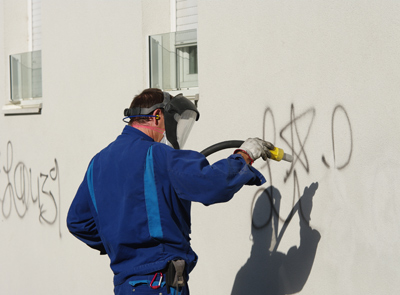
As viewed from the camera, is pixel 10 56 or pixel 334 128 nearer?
pixel 334 128

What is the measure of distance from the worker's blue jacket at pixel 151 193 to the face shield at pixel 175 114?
6.6 inches

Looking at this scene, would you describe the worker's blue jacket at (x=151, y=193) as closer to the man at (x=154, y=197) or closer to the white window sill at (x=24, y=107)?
the man at (x=154, y=197)

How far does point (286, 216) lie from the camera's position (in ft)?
13.2

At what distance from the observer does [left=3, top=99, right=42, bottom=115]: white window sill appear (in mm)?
6238

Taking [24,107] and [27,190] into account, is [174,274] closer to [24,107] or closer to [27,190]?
[27,190]

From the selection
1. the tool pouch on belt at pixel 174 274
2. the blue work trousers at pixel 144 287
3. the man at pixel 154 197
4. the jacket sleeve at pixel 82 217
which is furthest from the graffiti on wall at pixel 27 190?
the tool pouch on belt at pixel 174 274

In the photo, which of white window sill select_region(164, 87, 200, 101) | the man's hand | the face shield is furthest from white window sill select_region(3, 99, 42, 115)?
the man's hand

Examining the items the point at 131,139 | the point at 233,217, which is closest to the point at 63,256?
the point at 233,217

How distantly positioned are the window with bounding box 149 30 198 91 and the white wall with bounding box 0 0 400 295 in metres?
0.11

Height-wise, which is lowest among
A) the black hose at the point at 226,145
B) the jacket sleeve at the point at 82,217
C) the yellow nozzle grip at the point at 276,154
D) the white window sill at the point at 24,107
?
the jacket sleeve at the point at 82,217

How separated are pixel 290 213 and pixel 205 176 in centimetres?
141

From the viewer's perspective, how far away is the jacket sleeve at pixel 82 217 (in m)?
3.29

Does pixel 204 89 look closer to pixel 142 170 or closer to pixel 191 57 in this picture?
Answer: pixel 191 57

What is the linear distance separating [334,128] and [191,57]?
172 cm
